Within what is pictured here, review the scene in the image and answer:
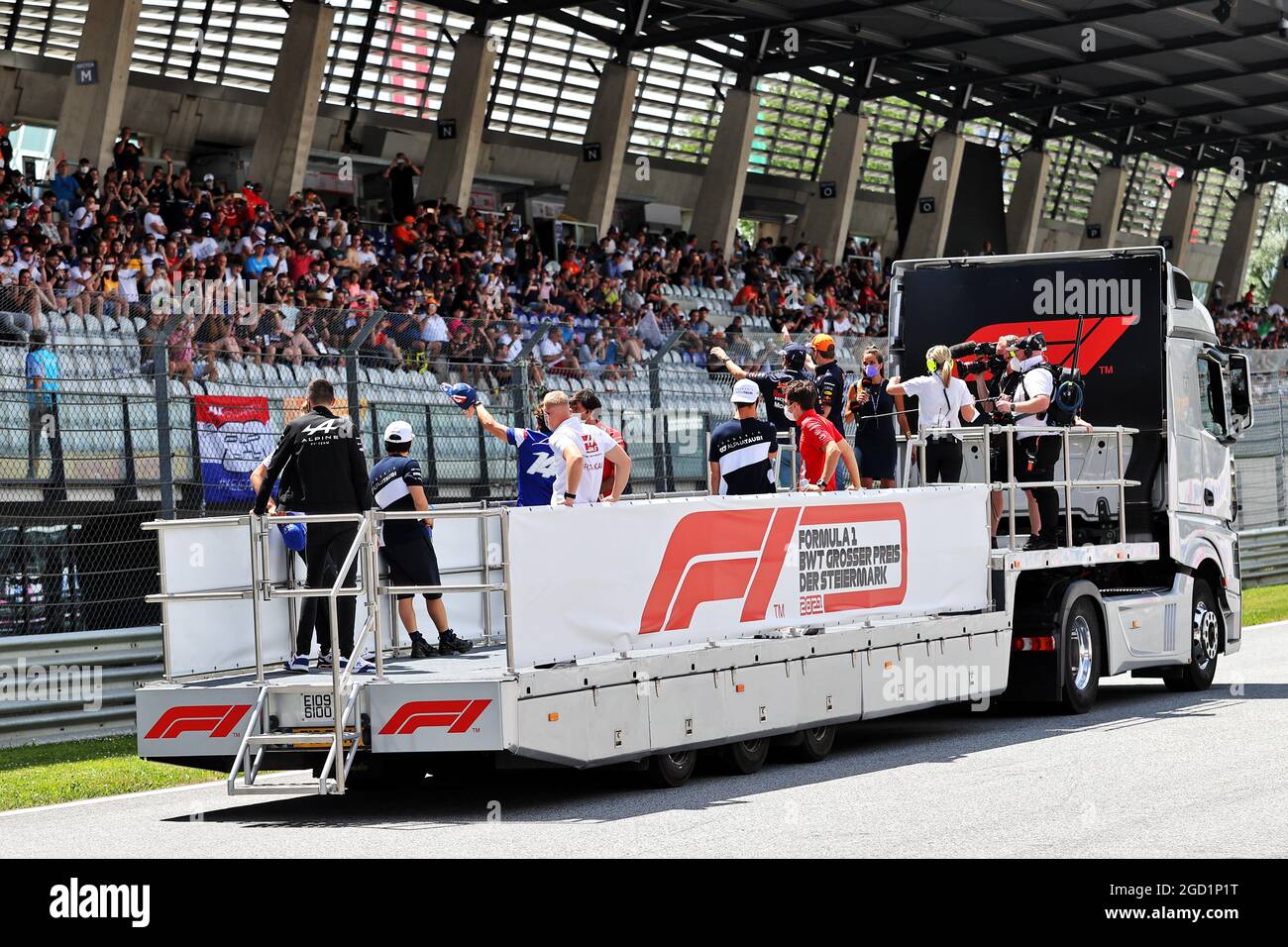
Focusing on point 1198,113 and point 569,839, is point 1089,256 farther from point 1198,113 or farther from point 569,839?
point 1198,113

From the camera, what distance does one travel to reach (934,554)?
1279 cm

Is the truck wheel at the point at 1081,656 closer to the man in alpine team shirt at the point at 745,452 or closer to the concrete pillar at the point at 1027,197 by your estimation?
the man in alpine team shirt at the point at 745,452

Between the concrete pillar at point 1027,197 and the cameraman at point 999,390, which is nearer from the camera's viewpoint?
the cameraman at point 999,390

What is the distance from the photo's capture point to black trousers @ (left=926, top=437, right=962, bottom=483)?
14.6 metres

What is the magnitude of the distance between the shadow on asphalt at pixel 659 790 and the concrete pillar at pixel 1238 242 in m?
52.9

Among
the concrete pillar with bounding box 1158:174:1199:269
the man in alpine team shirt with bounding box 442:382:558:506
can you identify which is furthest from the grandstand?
the man in alpine team shirt with bounding box 442:382:558:506

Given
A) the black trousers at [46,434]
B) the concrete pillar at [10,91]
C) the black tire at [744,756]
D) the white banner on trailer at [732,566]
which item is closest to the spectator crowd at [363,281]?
the black trousers at [46,434]

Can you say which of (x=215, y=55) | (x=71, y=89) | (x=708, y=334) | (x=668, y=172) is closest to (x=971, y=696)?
(x=708, y=334)

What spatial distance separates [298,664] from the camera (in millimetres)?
10805

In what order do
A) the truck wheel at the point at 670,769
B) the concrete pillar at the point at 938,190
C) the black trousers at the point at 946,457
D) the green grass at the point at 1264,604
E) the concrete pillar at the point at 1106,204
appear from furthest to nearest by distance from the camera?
the concrete pillar at the point at 1106,204 < the concrete pillar at the point at 938,190 < the green grass at the point at 1264,604 < the black trousers at the point at 946,457 < the truck wheel at the point at 670,769

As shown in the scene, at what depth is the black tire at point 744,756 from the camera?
11109 millimetres

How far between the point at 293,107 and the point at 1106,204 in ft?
101

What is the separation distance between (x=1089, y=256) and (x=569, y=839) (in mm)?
8287

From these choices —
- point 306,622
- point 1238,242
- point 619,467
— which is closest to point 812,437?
point 619,467
